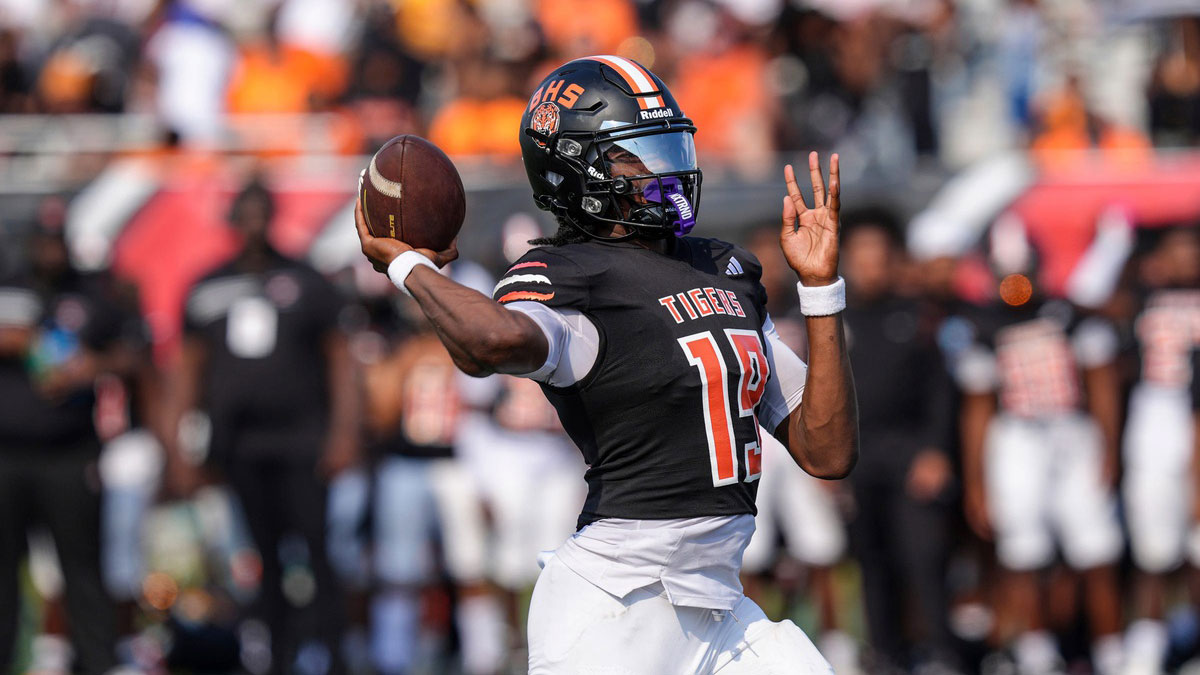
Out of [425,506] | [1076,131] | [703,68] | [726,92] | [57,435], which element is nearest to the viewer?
[57,435]

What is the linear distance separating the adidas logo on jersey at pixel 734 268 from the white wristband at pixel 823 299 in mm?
236

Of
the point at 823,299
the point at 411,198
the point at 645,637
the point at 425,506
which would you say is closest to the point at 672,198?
the point at 823,299

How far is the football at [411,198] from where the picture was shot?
10.7ft

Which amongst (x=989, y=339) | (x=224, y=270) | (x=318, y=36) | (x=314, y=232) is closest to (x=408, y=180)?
(x=224, y=270)

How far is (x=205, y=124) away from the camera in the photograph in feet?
33.3

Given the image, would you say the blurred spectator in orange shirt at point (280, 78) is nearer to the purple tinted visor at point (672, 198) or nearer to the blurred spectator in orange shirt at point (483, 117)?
the blurred spectator in orange shirt at point (483, 117)

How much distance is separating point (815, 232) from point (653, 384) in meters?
0.48

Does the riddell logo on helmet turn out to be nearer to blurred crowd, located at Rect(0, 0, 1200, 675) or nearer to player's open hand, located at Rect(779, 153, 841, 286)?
player's open hand, located at Rect(779, 153, 841, 286)

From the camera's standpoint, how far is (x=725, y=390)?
3.34 metres

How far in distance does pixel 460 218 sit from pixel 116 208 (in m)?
5.92

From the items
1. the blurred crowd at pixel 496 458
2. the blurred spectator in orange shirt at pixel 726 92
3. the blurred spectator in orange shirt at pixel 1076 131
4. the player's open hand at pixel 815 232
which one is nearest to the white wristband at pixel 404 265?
the player's open hand at pixel 815 232

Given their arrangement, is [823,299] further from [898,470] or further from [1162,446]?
[1162,446]

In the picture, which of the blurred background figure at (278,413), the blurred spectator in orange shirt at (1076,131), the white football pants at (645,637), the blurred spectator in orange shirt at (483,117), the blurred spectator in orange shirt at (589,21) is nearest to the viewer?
the white football pants at (645,637)

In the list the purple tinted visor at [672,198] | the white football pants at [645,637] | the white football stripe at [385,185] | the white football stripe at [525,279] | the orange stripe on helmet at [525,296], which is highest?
the white football stripe at [385,185]
